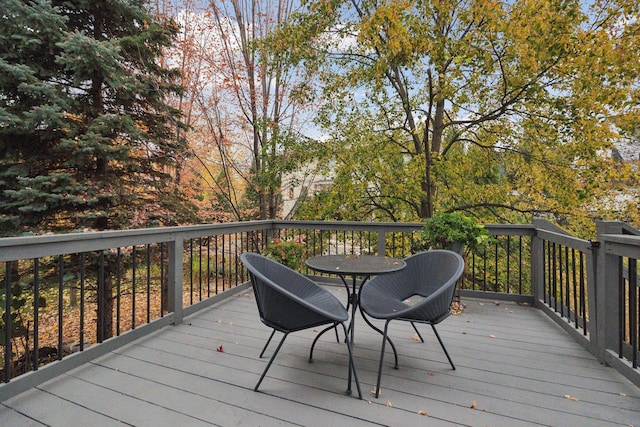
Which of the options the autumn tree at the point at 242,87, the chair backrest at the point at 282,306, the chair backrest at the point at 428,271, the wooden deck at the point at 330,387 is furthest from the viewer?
the autumn tree at the point at 242,87

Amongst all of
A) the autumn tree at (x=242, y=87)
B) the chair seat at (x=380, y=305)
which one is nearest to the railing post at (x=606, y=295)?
the chair seat at (x=380, y=305)

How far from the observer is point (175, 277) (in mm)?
3053

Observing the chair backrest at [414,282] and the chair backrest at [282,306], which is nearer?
the chair backrest at [282,306]

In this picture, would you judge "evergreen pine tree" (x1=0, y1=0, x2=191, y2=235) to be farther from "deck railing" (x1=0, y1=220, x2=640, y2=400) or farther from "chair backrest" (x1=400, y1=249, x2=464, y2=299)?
"chair backrest" (x1=400, y1=249, x2=464, y2=299)

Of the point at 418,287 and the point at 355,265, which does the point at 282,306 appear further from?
the point at 418,287

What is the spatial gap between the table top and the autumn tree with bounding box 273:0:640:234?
3558 mm

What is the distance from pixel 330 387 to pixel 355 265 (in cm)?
79

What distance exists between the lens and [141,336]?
2.73 metres

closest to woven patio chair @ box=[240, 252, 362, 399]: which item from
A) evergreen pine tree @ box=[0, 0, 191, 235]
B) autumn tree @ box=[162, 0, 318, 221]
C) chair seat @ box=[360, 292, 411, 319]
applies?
chair seat @ box=[360, 292, 411, 319]

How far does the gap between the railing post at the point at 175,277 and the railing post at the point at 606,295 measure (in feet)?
10.6

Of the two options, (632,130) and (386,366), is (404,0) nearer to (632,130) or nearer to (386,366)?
(632,130)

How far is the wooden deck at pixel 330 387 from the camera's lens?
167 cm

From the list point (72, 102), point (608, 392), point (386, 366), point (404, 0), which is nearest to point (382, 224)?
Result: point (386, 366)

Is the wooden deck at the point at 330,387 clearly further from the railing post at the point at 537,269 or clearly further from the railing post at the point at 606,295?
the railing post at the point at 537,269
